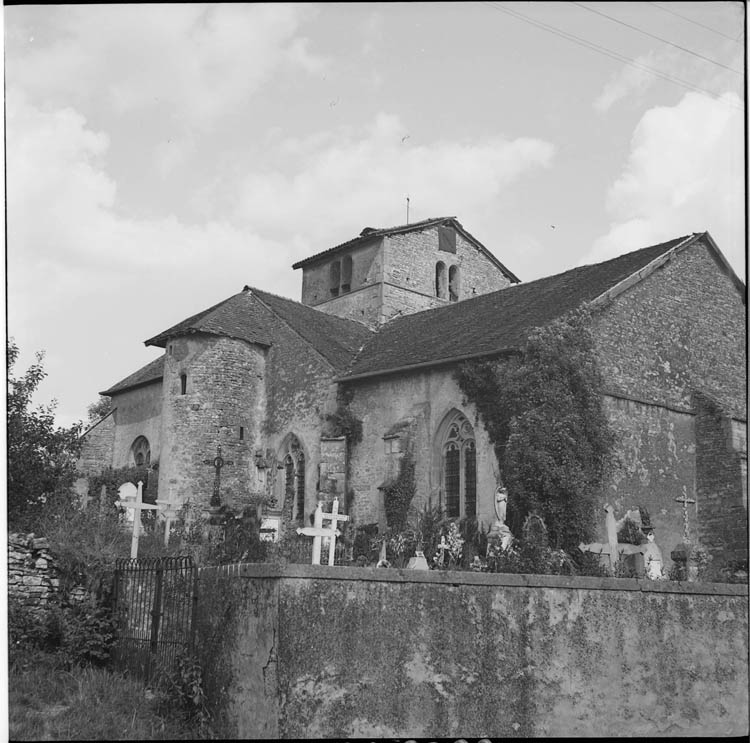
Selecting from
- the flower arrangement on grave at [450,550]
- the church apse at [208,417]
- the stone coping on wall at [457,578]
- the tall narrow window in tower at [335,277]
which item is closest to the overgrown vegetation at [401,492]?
the flower arrangement on grave at [450,550]

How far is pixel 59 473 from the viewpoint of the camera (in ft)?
62.4

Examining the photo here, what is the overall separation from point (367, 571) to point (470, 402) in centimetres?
1409

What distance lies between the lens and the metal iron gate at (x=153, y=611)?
9.87 m

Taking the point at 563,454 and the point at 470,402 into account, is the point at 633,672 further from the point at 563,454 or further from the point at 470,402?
the point at 470,402

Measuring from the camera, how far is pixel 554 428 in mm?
20469

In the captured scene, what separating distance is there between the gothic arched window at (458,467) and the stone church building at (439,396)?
38 mm

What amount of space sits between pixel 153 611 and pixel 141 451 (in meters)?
22.2

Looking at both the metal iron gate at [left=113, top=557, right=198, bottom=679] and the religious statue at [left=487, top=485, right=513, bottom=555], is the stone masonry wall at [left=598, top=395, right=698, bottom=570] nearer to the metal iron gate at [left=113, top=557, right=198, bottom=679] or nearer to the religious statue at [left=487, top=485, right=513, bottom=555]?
the religious statue at [left=487, top=485, right=513, bottom=555]

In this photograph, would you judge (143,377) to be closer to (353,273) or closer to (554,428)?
(353,273)

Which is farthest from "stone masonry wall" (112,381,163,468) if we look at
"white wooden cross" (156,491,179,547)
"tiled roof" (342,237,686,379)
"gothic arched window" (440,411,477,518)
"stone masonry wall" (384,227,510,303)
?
"gothic arched window" (440,411,477,518)

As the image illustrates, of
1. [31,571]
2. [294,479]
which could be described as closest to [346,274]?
[294,479]

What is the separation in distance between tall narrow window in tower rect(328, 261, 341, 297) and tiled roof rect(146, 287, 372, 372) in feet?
21.1

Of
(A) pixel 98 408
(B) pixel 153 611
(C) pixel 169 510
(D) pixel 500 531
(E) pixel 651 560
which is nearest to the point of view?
(B) pixel 153 611

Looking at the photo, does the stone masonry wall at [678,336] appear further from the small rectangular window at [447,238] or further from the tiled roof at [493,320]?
the small rectangular window at [447,238]
